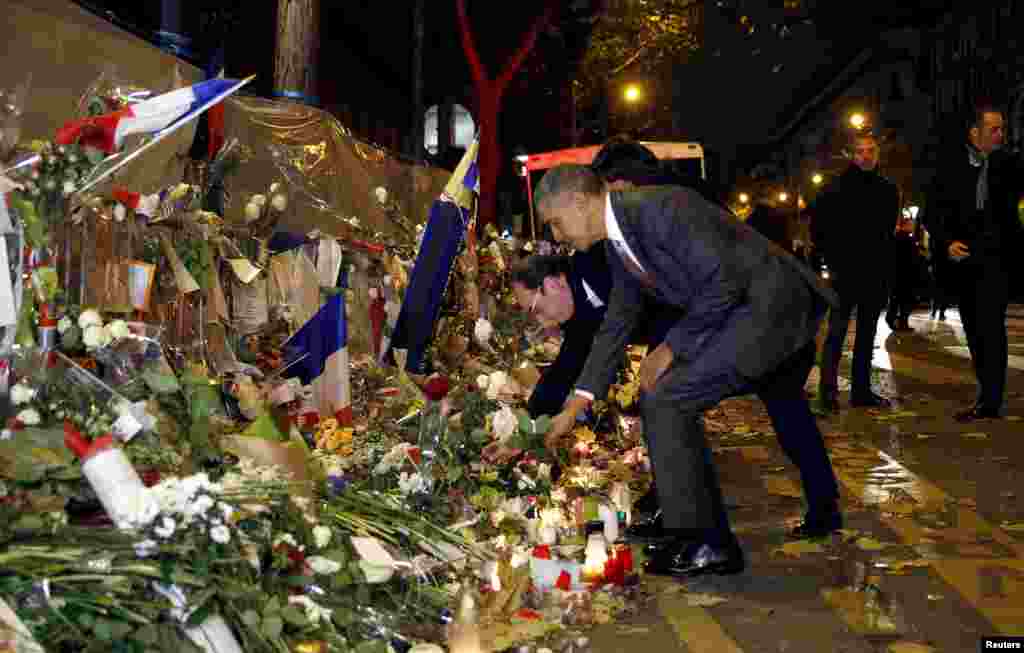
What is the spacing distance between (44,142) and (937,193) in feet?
24.2

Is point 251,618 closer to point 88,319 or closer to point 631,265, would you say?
point 88,319

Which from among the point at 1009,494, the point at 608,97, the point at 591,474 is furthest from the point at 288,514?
the point at 608,97

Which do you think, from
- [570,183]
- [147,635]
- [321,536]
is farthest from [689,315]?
[147,635]

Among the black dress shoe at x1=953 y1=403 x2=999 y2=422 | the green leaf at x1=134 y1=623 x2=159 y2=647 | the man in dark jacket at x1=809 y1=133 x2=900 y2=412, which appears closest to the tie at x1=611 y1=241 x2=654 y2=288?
the green leaf at x1=134 y1=623 x2=159 y2=647

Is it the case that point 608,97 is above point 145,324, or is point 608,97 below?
above

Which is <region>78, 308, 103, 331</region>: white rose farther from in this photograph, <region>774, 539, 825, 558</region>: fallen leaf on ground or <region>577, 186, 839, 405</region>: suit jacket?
<region>774, 539, 825, 558</region>: fallen leaf on ground

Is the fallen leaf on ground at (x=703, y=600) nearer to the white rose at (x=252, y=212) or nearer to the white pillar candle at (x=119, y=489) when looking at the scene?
the white pillar candle at (x=119, y=489)

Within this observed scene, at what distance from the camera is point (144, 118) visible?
5055mm

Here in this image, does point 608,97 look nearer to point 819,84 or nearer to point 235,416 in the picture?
point 235,416

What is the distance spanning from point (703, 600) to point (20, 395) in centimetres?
260

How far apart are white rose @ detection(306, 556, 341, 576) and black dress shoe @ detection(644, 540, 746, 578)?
1874 mm

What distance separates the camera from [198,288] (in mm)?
6266

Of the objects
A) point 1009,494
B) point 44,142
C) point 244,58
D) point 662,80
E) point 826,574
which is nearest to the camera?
point 44,142

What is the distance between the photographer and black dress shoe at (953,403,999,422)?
9.68m
